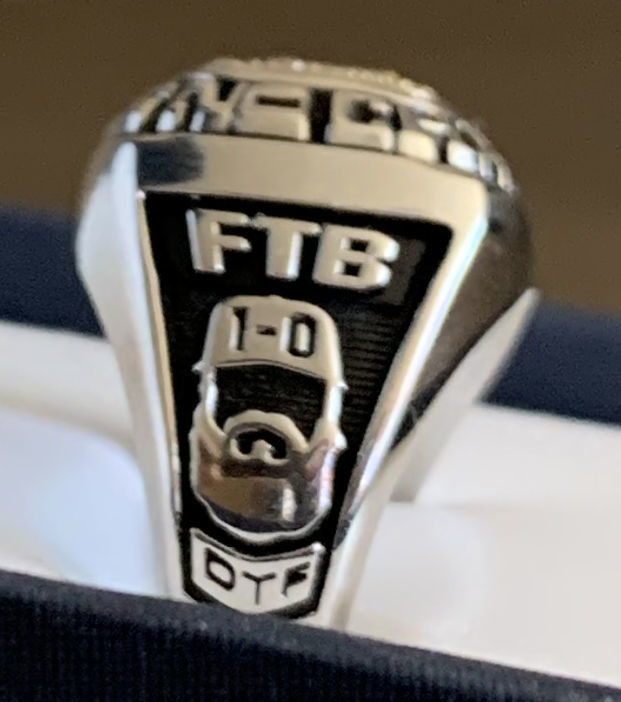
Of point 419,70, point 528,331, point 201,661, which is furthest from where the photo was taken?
point 419,70

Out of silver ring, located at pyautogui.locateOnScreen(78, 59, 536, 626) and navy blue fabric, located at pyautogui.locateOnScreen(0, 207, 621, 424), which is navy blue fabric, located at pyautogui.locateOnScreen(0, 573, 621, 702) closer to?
silver ring, located at pyautogui.locateOnScreen(78, 59, 536, 626)

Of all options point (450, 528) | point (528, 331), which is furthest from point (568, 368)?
point (450, 528)

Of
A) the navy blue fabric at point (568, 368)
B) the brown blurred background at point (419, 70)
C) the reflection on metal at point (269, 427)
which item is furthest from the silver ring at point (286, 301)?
the brown blurred background at point (419, 70)

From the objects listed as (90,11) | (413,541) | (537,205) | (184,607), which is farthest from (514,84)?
(184,607)

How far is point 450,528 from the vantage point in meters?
0.47

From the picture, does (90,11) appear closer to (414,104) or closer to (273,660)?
(414,104)

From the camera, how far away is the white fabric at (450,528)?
42 centimetres

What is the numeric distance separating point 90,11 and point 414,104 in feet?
1.81

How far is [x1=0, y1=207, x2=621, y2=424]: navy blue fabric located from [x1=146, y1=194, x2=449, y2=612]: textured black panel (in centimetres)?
25

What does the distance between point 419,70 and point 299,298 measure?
52cm

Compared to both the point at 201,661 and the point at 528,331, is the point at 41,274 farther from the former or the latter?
the point at 201,661

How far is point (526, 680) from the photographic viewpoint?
0.27 m

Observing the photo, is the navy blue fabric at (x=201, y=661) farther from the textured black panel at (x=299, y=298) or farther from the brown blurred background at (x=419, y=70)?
the brown blurred background at (x=419, y=70)

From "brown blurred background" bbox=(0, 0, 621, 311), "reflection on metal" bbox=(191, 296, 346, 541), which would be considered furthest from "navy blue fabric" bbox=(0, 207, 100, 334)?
"reflection on metal" bbox=(191, 296, 346, 541)
